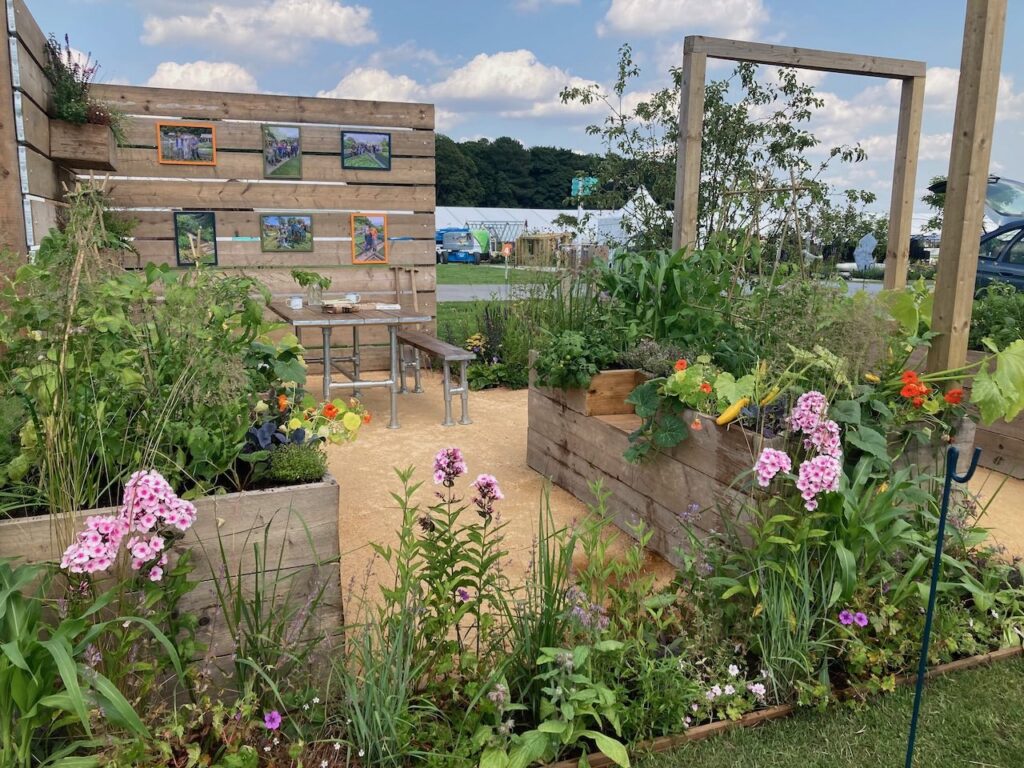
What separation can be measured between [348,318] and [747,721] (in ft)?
12.8

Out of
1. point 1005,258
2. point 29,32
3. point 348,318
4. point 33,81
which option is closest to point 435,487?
point 348,318

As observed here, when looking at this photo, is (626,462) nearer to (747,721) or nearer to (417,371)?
(747,721)

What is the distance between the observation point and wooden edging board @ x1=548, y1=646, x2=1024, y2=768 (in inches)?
72.2

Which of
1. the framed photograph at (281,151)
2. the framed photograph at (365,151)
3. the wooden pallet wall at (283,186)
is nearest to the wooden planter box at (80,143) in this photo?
the wooden pallet wall at (283,186)

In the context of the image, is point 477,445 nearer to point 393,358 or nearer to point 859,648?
point 393,358

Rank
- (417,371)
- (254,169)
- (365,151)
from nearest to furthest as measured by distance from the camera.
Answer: (417,371) < (254,169) < (365,151)

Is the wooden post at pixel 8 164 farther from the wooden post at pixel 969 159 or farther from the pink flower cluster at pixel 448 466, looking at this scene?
the wooden post at pixel 969 159

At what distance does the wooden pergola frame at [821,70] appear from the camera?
4.50 metres

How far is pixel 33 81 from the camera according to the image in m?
4.06

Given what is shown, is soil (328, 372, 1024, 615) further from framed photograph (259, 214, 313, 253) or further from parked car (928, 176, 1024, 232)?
parked car (928, 176, 1024, 232)

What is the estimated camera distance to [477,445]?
4.77 meters

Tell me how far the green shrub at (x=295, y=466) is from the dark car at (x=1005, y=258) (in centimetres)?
631

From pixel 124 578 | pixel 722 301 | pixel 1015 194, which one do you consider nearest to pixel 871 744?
pixel 124 578

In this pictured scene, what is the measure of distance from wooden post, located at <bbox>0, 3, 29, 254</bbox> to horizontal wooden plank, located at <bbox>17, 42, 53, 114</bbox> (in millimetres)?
134
